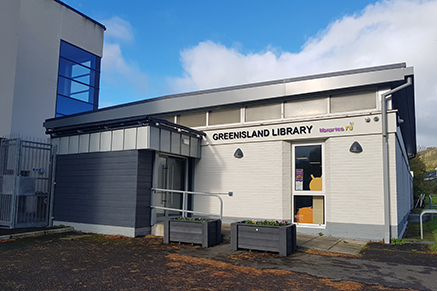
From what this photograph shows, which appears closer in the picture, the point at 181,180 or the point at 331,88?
the point at 331,88

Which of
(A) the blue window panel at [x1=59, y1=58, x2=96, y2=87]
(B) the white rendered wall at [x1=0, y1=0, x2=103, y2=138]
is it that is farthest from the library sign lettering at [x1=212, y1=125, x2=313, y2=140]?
(A) the blue window panel at [x1=59, y1=58, x2=96, y2=87]

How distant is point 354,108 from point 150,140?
6181 millimetres

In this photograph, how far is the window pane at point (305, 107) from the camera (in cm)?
1083

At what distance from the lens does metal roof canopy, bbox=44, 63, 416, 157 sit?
31.9ft

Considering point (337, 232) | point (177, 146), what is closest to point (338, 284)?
point (337, 232)

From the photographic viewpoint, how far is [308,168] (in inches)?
431

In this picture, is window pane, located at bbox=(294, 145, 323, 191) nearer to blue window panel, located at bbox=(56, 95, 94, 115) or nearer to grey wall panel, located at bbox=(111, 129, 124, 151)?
grey wall panel, located at bbox=(111, 129, 124, 151)

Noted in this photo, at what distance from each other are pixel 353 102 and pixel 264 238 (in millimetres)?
5179

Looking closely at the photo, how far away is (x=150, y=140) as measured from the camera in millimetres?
10117

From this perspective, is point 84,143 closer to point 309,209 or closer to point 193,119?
point 193,119

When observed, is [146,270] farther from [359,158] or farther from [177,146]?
[359,158]

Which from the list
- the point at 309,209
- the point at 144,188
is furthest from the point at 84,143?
the point at 309,209

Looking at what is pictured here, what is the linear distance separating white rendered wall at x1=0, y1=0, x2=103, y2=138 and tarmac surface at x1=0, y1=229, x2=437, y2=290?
10072 millimetres

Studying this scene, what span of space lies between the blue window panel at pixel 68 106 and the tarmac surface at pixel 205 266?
37.9 ft
